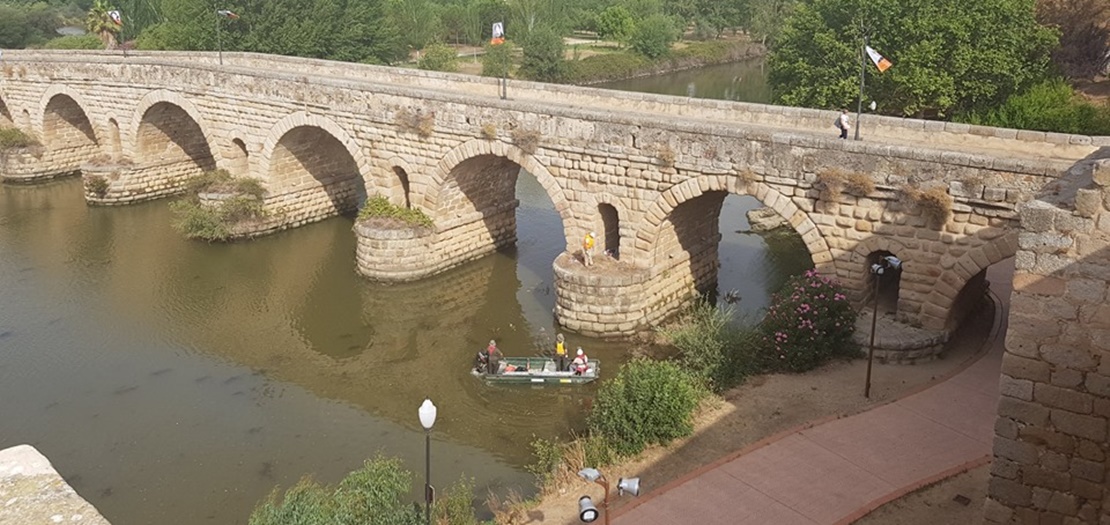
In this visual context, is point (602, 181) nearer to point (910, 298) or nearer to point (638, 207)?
point (638, 207)

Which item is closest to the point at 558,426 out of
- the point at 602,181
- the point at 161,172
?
the point at 602,181

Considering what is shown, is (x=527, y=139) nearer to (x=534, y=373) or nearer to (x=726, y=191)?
(x=726, y=191)

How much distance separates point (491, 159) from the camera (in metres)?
22.0

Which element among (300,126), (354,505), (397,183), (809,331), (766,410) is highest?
Result: (300,126)

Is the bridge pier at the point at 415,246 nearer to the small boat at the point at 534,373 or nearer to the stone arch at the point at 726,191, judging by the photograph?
the small boat at the point at 534,373

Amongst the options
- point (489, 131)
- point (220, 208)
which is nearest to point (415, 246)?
point (489, 131)

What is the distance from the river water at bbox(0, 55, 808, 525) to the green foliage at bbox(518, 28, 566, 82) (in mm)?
25533

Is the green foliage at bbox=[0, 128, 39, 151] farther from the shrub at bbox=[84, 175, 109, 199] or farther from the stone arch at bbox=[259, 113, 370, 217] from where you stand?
the stone arch at bbox=[259, 113, 370, 217]

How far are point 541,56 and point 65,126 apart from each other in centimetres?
2598

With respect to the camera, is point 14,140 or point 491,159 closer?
point 491,159

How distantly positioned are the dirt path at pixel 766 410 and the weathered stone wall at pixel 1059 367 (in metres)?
4.77

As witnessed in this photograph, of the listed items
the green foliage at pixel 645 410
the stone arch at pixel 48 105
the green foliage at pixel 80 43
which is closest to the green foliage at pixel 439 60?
the green foliage at pixel 80 43

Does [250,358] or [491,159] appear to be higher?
[491,159]

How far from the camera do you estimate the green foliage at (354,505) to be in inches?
414
